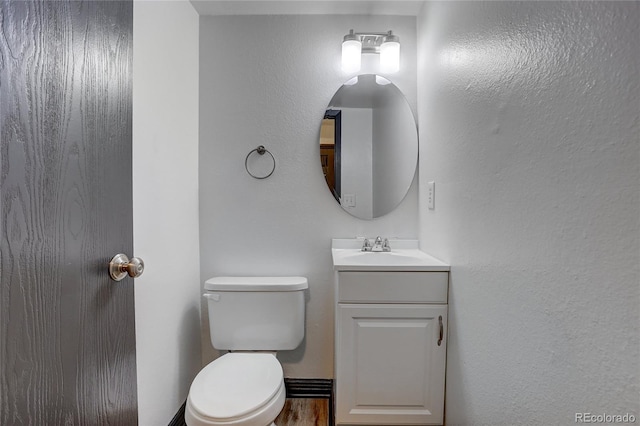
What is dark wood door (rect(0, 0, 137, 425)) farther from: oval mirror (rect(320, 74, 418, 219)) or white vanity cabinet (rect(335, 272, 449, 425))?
oval mirror (rect(320, 74, 418, 219))

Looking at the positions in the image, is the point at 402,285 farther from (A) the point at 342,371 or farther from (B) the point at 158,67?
(B) the point at 158,67

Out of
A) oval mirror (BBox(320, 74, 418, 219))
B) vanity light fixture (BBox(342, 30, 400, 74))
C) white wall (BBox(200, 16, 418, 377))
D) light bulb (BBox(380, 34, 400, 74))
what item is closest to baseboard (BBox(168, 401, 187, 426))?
white wall (BBox(200, 16, 418, 377))

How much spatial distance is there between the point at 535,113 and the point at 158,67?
146cm

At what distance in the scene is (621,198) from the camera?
21.5 inches

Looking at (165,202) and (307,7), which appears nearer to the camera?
(165,202)

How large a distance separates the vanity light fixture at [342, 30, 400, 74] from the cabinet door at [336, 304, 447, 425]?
132 centimetres

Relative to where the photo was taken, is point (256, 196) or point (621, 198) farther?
point (256, 196)

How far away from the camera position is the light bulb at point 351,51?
168cm

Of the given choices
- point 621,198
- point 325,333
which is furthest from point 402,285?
point 621,198

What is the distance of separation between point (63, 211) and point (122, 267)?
0.66 feet

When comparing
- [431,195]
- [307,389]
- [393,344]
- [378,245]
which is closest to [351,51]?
[431,195]

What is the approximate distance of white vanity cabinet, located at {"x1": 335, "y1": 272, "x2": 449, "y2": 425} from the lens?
4.30ft

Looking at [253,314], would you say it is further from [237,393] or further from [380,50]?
[380,50]

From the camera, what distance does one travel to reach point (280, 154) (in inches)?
70.6
